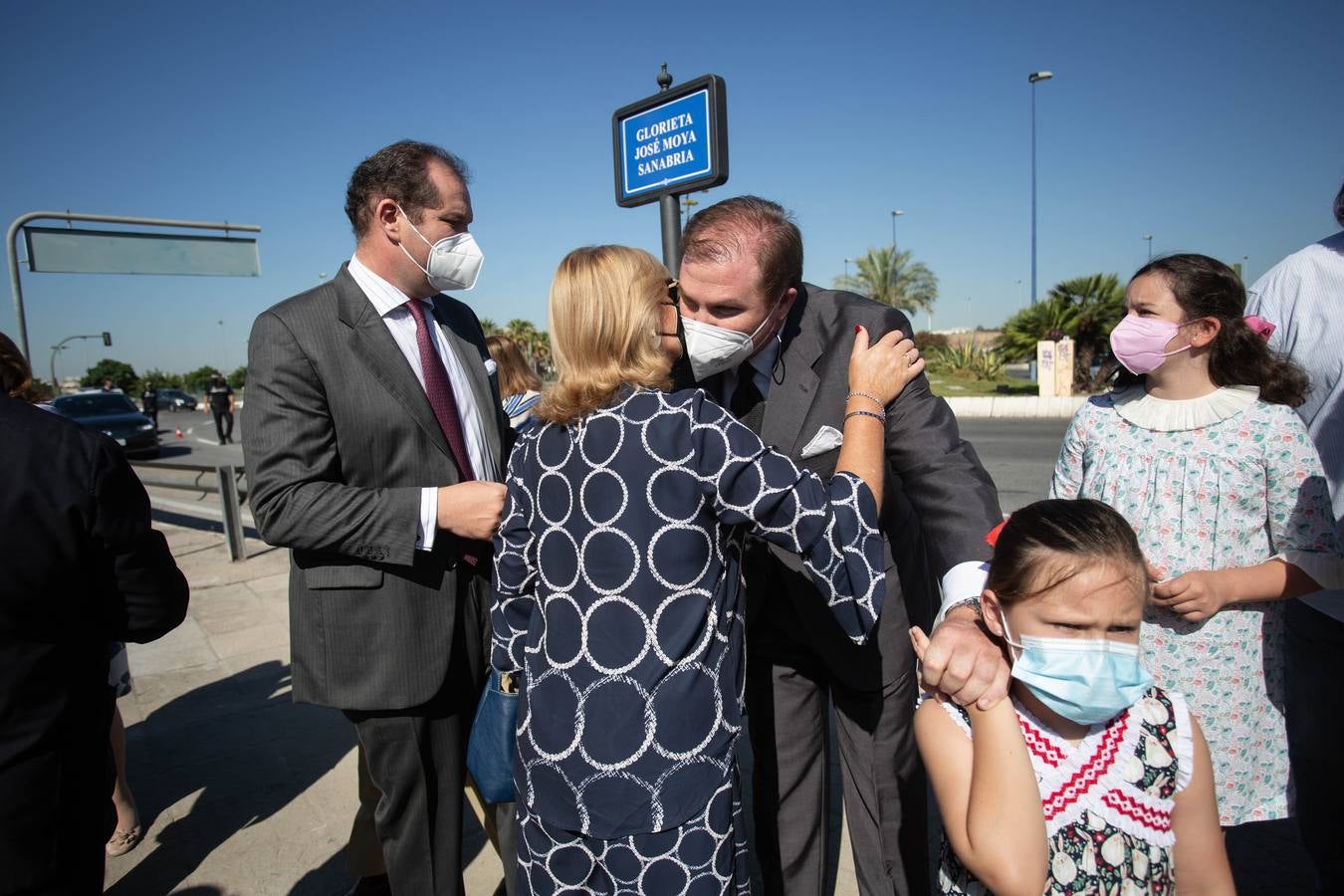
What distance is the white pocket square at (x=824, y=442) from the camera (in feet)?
6.54

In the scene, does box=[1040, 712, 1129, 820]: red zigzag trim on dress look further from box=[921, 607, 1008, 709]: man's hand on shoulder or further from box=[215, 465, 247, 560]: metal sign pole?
box=[215, 465, 247, 560]: metal sign pole

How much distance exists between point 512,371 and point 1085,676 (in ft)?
11.4

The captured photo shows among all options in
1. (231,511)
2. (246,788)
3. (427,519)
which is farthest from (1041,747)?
(231,511)

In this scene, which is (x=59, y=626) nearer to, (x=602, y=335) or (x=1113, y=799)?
(x=602, y=335)

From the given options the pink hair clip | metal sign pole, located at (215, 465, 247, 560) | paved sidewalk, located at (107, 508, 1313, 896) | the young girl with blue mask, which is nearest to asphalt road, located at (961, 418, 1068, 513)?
the pink hair clip

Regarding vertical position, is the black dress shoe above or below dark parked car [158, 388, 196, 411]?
below

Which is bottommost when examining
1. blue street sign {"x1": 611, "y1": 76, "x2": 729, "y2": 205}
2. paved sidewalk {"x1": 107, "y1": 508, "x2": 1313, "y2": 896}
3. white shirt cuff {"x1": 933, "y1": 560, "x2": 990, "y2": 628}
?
paved sidewalk {"x1": 107, "y1": 508, "x2": 1313, "y2": 896}

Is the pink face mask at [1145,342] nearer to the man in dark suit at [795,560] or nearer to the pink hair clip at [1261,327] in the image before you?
the pink hair clip at [1261,327]

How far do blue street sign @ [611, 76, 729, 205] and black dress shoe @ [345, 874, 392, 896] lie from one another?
3.30 metres

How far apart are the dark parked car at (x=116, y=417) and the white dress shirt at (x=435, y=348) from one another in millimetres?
16605

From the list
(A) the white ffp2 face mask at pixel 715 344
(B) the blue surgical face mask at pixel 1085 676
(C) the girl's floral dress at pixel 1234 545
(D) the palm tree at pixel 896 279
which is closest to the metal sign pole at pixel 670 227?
(A) the white ffp2 face mask at pixel 715 344

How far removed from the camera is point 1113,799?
1433mm

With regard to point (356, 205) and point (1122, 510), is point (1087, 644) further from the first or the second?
point (356, 205)

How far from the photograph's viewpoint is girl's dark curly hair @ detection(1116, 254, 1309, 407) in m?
2.04
